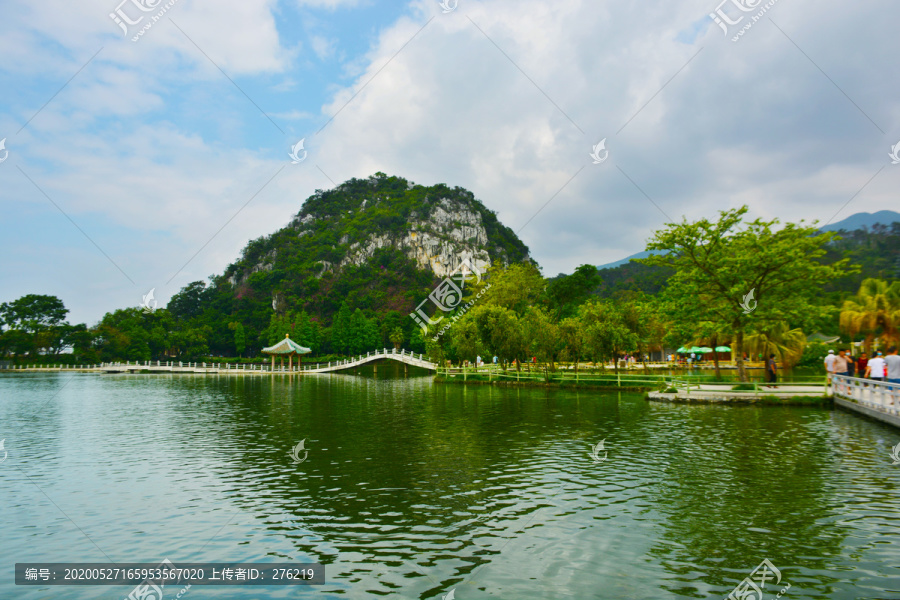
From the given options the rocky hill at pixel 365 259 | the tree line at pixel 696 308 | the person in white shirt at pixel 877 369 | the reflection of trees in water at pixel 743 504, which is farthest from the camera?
the rocky hill at pixel 365 259

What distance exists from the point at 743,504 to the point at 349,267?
5930 inches

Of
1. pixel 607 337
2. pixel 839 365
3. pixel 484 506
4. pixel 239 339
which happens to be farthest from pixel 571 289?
pixel 239 339

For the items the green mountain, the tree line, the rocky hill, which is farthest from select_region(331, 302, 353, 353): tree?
the tree line

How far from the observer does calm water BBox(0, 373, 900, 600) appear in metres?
7.79

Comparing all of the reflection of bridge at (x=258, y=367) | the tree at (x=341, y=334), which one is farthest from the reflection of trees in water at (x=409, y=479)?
the tree at (x=341, y=334)

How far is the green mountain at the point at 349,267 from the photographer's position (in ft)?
452

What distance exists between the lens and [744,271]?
1184 inches

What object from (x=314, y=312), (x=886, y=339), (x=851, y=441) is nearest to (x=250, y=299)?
(x=314, y=312)

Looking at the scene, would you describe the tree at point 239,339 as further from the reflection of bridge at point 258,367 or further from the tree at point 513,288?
the tree at point 513,288

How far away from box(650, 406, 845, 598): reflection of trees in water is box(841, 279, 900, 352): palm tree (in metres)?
33.1

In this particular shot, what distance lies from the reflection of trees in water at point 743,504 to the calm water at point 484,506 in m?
0.05

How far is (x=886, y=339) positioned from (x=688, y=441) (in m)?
38.8

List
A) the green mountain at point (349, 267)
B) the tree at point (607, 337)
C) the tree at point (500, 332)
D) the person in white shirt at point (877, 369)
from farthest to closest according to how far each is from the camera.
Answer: the green mountain at point (349, 267) → the tree at point (500, 332) → the tree at point (607, 337) → the person in white shirt at point (877, 369)

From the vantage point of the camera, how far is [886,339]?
44.1 meters
